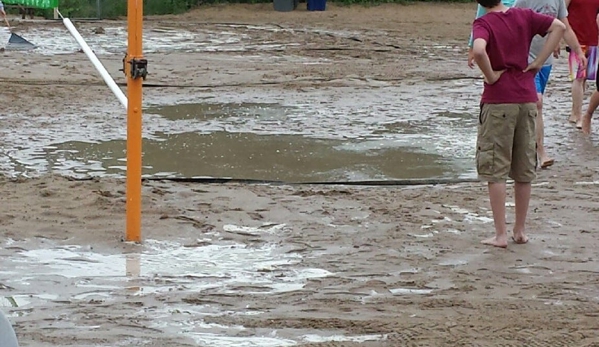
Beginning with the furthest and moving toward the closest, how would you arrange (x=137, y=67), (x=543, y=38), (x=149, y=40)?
(x=149, y=40) < (x=543, y=38) < (x=137, y=67)

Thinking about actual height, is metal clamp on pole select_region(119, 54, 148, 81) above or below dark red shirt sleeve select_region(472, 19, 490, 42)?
below

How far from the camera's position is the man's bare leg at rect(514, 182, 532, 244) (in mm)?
6675

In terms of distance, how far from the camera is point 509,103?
654 centimetres

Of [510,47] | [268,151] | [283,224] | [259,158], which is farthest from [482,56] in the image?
[268,151]

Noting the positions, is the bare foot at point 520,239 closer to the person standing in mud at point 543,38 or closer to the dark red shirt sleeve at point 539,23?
the dark red shirt sleeve at point 539,23

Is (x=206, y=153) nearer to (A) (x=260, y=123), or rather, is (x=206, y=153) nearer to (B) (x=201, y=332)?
(A) (x=260, y=123)

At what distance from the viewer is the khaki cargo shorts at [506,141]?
21.5 feet

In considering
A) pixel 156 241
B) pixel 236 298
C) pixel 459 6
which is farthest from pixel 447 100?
pixel 459 6

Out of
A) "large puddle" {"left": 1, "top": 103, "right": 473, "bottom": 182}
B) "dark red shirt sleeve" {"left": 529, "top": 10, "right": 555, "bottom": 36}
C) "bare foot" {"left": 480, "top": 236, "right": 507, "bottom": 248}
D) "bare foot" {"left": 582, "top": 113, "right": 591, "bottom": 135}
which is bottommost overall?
"large puddle" {"left": 1, "top": 103, "right": 473, "bottom": 182}

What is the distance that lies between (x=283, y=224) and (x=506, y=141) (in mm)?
1596

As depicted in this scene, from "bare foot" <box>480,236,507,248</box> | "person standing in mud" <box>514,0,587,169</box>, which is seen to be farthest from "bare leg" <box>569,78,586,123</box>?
"bare foot" <box>480,236,507,248</box>

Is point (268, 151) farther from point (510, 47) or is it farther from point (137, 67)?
point (510, 47)

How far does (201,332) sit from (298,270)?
4.10 feet

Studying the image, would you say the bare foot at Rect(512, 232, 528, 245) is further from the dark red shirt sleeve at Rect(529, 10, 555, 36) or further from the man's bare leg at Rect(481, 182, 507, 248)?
the dark red shirt sleeve at Rect(529, 10, 555, 36)
